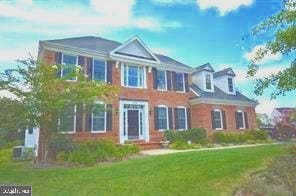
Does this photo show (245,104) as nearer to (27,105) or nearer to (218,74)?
(218,74)

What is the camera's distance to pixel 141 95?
800 inches

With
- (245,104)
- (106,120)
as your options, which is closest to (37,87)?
(106,120)

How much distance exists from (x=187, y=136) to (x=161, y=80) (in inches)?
173

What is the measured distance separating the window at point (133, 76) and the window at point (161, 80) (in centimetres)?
143

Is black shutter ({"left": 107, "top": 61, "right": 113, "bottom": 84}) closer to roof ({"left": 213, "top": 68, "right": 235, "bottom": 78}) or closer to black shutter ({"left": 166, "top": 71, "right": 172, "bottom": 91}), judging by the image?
black shutter ({"left": 166, "top": 71, "right": 172, "bottom": 91})

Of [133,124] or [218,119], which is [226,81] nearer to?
[218,119]

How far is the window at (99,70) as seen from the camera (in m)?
18.6

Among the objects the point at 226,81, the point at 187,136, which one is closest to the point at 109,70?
the point at 187,136

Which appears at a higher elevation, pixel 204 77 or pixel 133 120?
pixel 204 77

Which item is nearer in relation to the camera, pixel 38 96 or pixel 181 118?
pixel 38 96

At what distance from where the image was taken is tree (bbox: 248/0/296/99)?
882 cm

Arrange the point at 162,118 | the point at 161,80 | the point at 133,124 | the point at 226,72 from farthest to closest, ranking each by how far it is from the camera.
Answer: the point at 226,72
the point at 161,80
the point at 162,118
the point at 133,124

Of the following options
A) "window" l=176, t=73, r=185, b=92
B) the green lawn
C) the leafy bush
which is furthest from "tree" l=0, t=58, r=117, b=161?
"window" l=176, t=73, r=185, b=92

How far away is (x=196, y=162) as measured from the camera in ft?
33.6
